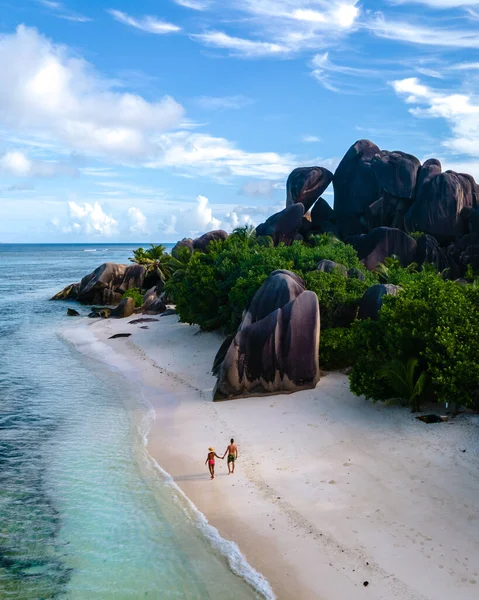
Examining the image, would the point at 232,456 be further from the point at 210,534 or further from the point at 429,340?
the point at 429,340

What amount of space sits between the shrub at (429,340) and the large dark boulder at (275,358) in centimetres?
228

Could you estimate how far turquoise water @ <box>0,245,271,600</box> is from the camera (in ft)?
40.7

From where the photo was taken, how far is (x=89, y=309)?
62219 millimetres

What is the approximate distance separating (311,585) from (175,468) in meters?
7.42

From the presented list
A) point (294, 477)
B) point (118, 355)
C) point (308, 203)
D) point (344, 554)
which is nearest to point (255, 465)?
point (294, 477)

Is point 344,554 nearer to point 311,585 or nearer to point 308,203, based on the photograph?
point 311,585

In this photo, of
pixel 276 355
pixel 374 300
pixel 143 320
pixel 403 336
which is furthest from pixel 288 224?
pixel 403 336

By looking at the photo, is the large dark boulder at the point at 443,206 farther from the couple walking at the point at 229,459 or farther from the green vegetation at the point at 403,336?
the couple walking at the point at 229,459

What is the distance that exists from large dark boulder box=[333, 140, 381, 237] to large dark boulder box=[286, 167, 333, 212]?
1510 millimetres

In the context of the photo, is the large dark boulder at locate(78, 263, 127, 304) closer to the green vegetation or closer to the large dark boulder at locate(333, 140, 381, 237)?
the large dark boulder at locate(333, 140, 381, 237)

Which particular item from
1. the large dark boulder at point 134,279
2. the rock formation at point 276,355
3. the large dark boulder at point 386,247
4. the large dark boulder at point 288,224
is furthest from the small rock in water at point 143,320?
the rock formation at point 276,355

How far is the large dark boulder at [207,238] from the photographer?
63.4 meters

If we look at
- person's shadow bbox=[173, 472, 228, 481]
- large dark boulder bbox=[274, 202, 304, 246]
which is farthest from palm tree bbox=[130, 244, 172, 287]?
person's shadow bbox=[173, 472, 228, 481]

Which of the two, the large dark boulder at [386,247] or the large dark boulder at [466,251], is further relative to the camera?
the large dark boulder at [466,251]
